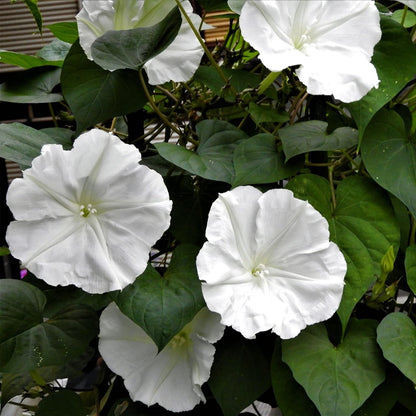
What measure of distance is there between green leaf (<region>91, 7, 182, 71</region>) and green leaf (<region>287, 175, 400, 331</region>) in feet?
0.73

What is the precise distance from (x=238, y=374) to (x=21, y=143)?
1.21 feet

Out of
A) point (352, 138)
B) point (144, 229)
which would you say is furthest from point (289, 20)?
point (144, 229)

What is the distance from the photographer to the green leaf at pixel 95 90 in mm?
717

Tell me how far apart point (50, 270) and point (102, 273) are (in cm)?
5

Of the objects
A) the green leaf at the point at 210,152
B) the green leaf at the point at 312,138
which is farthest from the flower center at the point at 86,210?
the green leaf at the point at 312,138

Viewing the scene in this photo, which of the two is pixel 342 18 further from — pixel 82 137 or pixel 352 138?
pixel 82 137

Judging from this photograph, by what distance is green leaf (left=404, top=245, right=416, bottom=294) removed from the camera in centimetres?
71

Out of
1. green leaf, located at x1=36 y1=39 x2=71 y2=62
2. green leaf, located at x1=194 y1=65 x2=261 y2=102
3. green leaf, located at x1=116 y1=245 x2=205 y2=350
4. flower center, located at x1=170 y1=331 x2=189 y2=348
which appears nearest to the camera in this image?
green leaf, located at x1=116 y1=245 x2=205 y2=350

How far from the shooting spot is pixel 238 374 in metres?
0.70

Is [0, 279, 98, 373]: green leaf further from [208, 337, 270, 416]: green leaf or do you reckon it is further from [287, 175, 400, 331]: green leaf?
[287, 175, 400, 331]: green leaf

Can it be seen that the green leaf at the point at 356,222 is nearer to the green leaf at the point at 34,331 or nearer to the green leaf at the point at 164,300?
the green leaf at the point at 164,300

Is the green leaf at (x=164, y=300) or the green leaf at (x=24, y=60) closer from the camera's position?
the green leaf at (x=164, y=300)

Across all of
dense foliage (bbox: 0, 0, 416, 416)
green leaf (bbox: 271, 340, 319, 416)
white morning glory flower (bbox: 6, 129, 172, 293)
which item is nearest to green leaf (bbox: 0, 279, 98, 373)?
dense foliage (bbox: 0, 0, 416, 416)

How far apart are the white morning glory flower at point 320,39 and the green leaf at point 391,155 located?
0.10 meters
